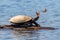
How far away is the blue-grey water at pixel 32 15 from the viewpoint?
20562mm

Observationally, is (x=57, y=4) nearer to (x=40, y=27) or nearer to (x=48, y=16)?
(x=48, y=16)

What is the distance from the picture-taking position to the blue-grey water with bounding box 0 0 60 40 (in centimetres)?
2056

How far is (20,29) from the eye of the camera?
2175 centimetres

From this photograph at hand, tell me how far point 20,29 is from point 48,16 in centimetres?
674

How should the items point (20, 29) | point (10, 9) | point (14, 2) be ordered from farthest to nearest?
point (14, 2), point (10, 9), point (20, 29)

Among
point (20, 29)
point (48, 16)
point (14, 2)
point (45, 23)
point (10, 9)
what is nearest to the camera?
point (20, 29)

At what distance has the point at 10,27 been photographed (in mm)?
21984

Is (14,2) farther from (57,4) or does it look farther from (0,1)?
(57,4)

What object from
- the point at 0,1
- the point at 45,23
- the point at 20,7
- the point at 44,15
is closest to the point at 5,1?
the point at 0,1

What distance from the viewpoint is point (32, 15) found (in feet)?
93.2

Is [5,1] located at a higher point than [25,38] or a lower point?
higher

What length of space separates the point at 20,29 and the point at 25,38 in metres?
1.89

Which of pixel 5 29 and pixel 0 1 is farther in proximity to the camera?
pixel 0 1

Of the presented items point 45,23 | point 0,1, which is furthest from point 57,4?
point 45,23
